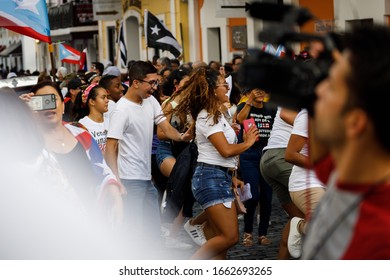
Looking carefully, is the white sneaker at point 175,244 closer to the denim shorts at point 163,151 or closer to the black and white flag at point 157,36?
the denim shorts at point 163,151

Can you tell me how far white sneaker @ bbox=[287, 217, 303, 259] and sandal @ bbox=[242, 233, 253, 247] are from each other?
2174mm

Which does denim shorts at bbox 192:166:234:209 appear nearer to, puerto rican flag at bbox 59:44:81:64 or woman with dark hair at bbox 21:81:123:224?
woman with dark hair at bbox 21:81:123:224

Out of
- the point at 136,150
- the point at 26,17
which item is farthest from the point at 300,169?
the point at 26,17

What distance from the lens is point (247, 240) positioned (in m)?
9.69

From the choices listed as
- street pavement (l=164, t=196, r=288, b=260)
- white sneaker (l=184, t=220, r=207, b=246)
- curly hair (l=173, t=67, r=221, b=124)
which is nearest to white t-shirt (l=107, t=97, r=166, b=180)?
curly hair (l=173, t=67, r=221, b=124)

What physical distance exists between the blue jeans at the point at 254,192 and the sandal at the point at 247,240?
0.24 ft

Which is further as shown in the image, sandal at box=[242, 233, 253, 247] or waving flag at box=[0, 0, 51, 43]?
waving flag at box=[0, 0, 51, 43]

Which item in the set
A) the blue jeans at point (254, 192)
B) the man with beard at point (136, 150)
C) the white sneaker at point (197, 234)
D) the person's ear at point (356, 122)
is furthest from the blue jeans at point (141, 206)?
the person's ear at point (356, 122)

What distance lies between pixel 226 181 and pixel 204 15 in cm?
2272

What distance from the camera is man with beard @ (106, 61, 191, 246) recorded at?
26.7 feet

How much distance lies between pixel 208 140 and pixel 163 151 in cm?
237

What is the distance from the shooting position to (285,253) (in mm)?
7672

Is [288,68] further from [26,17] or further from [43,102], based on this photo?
[26,17]

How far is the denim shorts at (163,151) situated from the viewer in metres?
9.84
